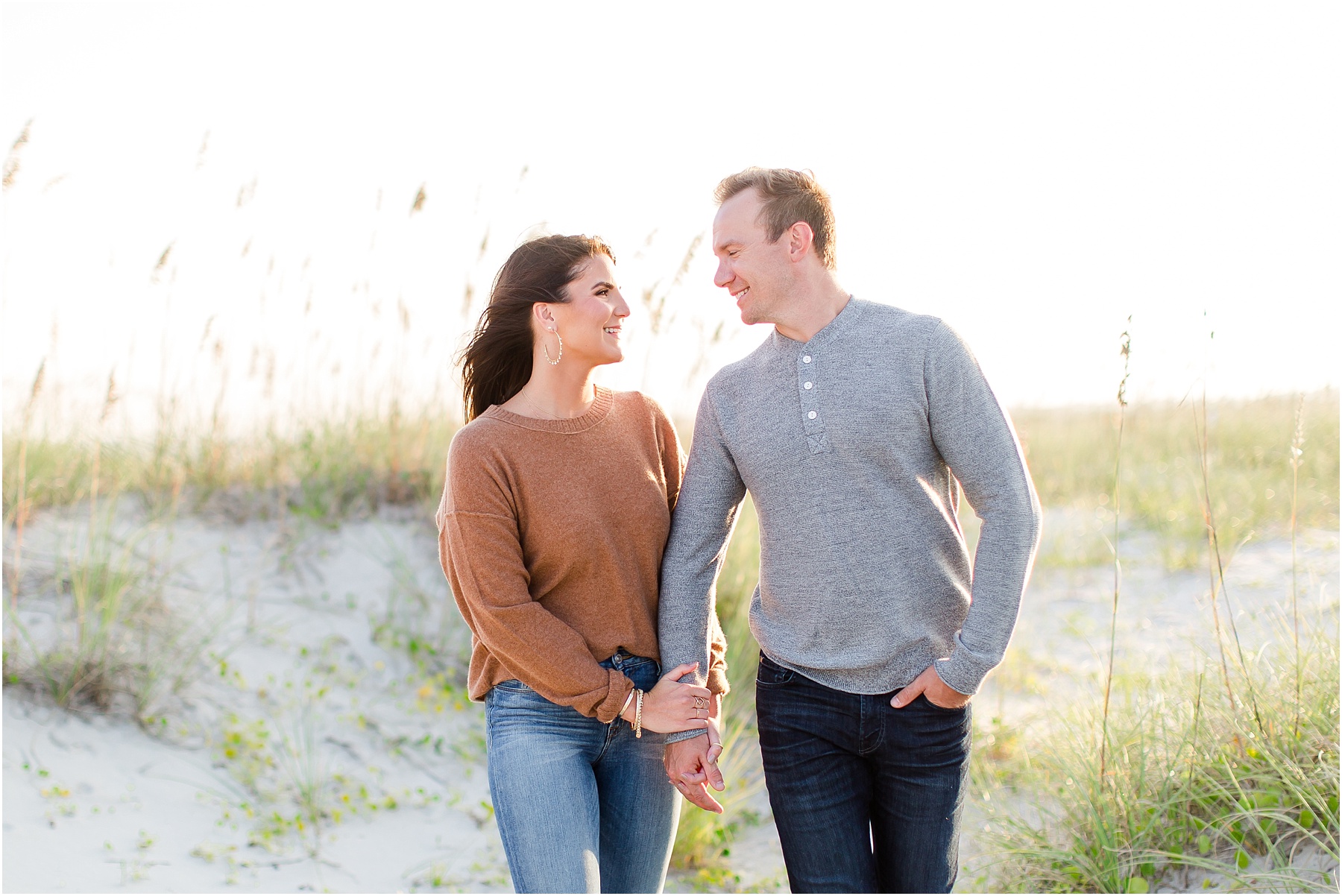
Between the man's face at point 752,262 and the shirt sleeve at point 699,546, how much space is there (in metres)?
0.28

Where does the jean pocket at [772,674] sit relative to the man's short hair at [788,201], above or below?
below

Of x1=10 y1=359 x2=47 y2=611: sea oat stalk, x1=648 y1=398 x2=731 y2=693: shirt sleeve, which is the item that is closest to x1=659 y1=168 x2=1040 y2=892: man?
x1=648 y1=398 x2=731 y2=693: shirt sleeve

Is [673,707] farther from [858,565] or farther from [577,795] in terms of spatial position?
[858,565]

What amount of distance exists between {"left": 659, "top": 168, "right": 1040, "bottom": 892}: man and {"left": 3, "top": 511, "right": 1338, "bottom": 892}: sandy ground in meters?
1.74

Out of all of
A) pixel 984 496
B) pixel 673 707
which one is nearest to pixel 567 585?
pixel 673 707

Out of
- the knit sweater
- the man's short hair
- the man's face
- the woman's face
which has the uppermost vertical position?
the man's short hair

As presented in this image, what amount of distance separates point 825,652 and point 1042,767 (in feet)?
7.21

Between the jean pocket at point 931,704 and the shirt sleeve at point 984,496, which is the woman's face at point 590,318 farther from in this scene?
the jean pocket at point 931,704

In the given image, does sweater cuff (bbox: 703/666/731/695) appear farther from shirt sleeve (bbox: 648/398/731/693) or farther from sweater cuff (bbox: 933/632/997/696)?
sweater cuff (bbox: 933/632/997/696)

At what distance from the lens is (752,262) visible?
7.59 ft

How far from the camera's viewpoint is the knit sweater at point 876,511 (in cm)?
210

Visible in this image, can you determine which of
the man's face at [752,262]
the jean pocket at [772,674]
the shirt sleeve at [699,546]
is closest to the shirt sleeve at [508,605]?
the shirt sleeve at [699,546]

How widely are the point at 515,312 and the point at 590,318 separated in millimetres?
241

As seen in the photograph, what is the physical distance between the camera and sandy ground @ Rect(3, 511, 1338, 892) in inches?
146
